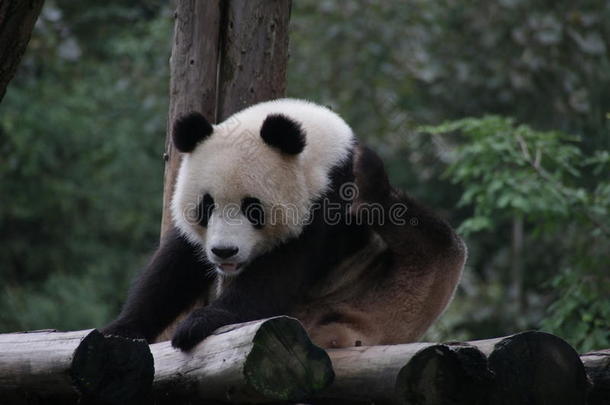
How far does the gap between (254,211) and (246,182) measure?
164 millimetres

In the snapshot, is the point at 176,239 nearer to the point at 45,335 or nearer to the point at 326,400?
the point at 45,335

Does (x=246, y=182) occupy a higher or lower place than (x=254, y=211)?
higher

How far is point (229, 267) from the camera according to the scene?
14.3ft

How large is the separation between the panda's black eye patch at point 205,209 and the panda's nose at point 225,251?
27 centimetres

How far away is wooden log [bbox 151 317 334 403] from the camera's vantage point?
10.7 feet

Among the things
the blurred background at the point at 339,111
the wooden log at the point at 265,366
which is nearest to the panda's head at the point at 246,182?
the wooden log at the point at 265,366

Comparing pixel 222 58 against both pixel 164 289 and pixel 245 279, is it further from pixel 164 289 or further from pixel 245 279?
pixel 245 279

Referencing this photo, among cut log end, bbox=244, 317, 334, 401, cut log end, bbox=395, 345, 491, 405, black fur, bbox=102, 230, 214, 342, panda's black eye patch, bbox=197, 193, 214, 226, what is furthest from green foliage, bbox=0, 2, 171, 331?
cut log end, bbox=395, 345, 491, 405

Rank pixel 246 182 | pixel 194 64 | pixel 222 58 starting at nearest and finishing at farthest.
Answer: pixel 246 182, pixel 194 64, pixel 222 58

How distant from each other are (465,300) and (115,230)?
18.4 feet

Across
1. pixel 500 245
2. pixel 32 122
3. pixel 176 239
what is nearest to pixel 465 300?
pixel 500 245

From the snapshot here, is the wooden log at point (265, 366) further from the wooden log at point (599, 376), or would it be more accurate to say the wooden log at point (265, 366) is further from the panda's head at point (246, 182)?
the wooden log at point (599, 376)

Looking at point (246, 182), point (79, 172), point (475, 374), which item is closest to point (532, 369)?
point (475, 374)

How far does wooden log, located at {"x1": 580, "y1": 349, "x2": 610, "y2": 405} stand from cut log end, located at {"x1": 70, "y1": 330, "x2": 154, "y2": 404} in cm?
197
